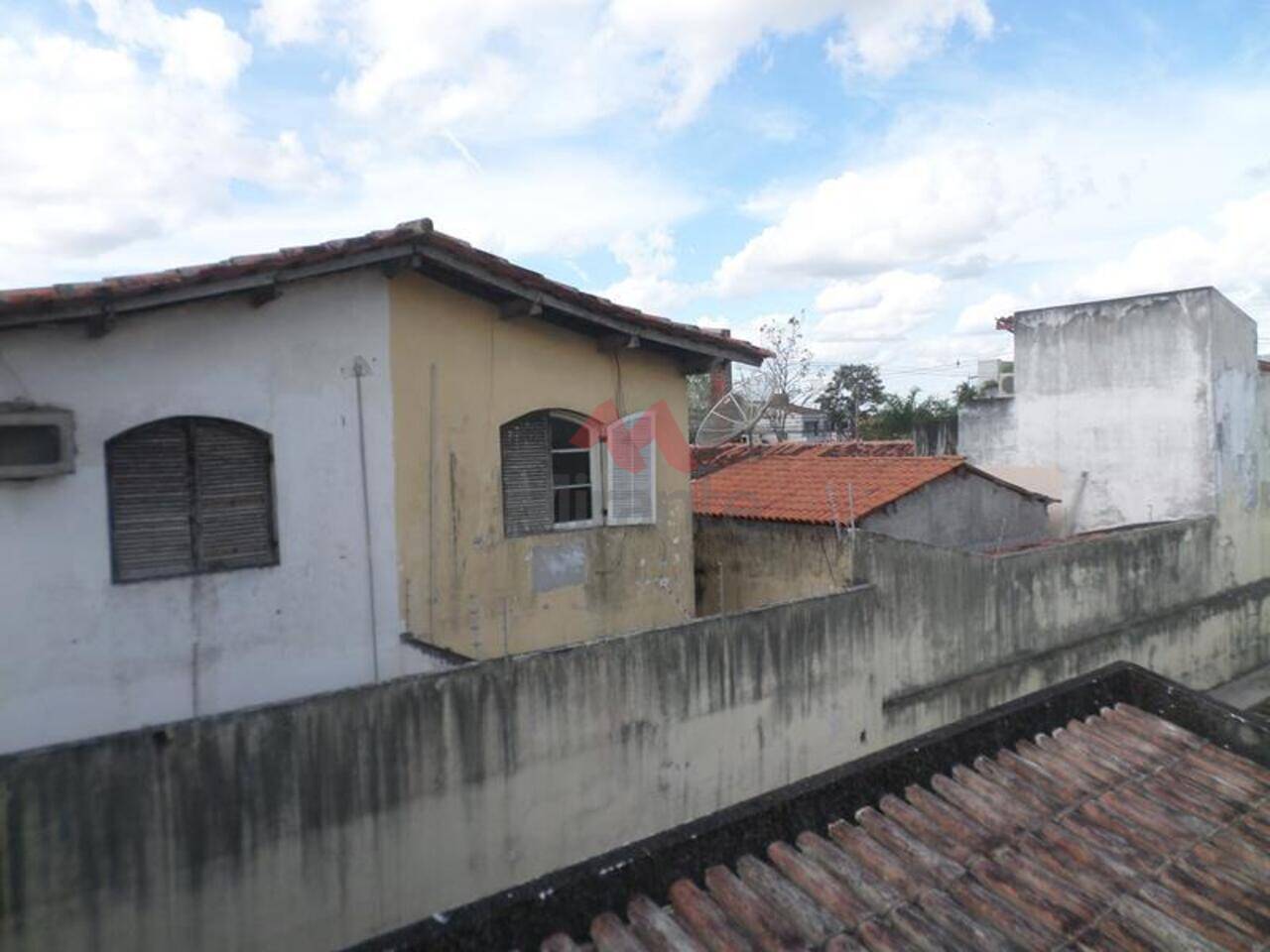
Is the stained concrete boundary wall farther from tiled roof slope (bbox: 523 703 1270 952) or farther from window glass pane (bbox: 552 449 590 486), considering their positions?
tiled roof slope (bbox: 523 703 1270 952)

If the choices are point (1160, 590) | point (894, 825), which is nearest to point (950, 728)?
point (894, 825)

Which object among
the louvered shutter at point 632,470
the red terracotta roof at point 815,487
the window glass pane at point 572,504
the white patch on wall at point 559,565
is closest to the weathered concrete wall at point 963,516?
the red terracotta roof at point 815,487

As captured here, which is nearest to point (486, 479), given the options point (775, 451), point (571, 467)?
point (571, 467)

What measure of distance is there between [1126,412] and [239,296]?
13.9 meters

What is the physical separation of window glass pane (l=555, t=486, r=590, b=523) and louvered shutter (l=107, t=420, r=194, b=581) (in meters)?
3.52

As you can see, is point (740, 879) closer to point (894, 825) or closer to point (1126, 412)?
point (894, 825)

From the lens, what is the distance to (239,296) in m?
7.11

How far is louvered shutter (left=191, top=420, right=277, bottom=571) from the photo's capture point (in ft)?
23.2

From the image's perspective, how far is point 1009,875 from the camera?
2910 millimetres

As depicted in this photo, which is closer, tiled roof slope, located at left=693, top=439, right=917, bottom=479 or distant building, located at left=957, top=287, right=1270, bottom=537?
distant building, located at left=957, top=287, right=1270, bottom=537

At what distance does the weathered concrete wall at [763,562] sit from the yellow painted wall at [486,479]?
1760 mm

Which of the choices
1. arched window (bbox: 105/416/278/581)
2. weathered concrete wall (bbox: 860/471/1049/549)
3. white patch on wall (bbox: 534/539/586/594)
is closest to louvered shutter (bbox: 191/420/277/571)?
arched window (bbox: 105/416/278/581)

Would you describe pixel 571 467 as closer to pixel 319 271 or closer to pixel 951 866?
pixel 319 271

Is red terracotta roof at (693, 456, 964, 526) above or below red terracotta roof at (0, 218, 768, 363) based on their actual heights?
below
